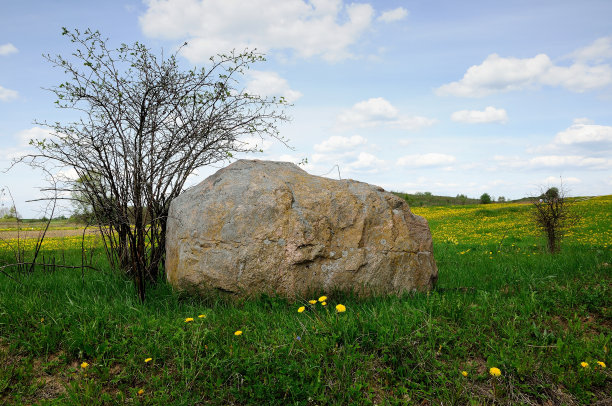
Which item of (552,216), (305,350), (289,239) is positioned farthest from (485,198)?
(305,350)

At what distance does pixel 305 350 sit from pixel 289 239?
166cm

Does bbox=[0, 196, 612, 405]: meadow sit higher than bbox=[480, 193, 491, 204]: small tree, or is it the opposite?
bbox=[480, 193, 491, 204]: small tree

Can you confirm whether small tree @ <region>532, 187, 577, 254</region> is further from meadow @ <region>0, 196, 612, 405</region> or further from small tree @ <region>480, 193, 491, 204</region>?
small tree @ <region>480, 193, 491, 204</region>

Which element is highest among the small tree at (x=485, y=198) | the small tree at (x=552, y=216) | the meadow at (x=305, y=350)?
the small tree at (x=485, y=198)

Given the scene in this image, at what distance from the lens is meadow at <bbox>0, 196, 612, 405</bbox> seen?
3.71 meters

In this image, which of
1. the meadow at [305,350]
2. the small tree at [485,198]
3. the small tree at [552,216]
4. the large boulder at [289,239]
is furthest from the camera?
the small tree at [485,198]

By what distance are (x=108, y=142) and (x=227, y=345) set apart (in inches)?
156

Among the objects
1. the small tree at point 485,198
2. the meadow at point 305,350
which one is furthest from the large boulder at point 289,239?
the small tree at point 485,198

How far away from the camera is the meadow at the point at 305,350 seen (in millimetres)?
3709

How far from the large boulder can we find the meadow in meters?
0.26

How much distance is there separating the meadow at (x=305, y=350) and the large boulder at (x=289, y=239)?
0.26 meters

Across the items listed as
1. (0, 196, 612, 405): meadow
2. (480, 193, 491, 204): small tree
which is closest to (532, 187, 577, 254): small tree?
(0, 196, 612, 405): meadow

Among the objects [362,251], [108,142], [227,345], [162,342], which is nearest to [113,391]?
[162,342]

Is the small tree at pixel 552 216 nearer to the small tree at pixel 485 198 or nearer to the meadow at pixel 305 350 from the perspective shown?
the meadow at pixel 305 350
